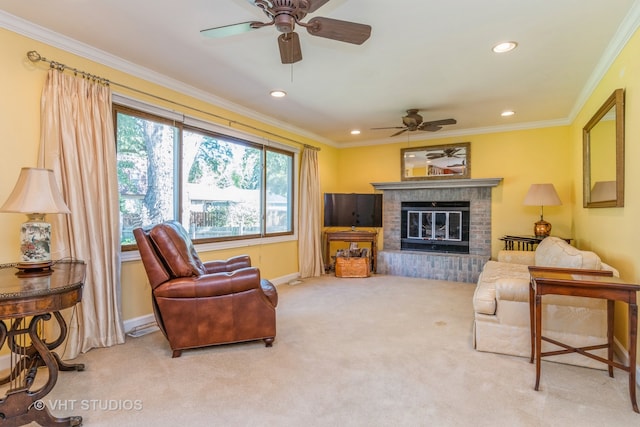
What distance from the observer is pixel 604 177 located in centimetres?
307

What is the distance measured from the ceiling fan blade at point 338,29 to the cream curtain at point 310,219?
3.57 m

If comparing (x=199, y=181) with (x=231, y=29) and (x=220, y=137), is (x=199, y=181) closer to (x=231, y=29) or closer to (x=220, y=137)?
(x=220, y=137)

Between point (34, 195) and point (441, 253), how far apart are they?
5296 mm

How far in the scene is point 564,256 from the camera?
2918 millimetres

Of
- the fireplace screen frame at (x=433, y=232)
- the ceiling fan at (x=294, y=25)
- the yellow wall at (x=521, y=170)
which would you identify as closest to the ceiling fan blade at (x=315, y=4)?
the ceiling fan at (x=294, y=25)

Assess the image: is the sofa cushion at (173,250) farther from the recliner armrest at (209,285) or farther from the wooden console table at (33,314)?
the wooden console table at (33,314)

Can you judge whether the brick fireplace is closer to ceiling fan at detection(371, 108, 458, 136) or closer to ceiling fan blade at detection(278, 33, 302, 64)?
ceiling fan at detection(371, 108, 458, 136)

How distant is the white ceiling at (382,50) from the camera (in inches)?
88.7

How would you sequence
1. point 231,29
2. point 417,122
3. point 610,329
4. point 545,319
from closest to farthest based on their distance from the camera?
point 231,29
point 610,329
point 545,319
point 417,122

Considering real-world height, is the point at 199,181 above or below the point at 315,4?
below

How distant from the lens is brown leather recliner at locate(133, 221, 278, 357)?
2.59 m

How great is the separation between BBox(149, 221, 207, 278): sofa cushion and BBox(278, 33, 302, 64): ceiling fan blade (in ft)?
5.29

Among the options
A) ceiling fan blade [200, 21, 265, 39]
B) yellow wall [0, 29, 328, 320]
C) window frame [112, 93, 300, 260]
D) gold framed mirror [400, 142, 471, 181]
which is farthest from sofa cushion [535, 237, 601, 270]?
yellow wall [0, 29, 328, 320]

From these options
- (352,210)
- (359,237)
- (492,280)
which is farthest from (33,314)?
(352,210)
